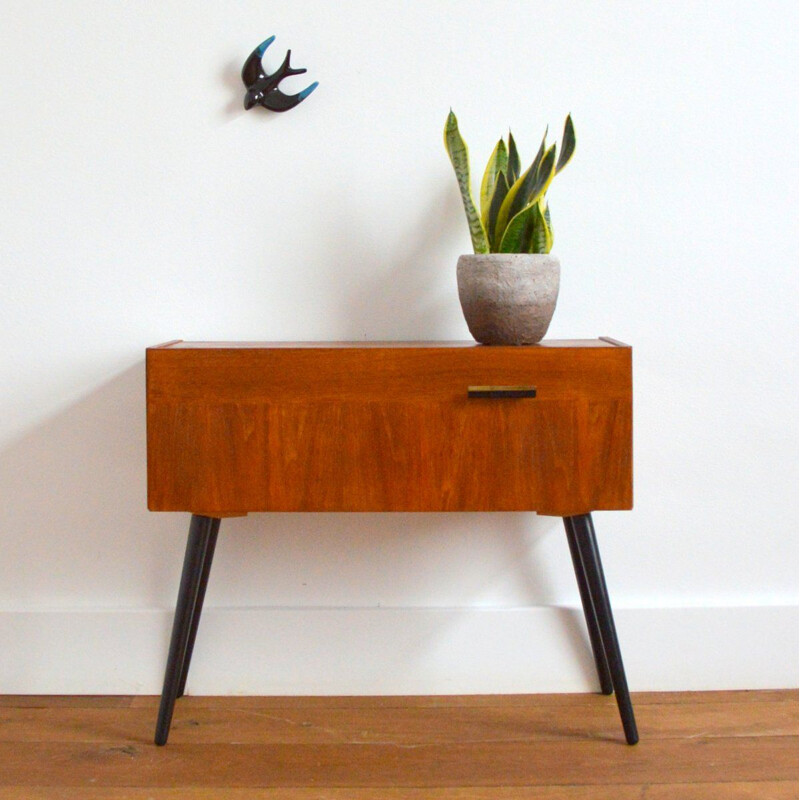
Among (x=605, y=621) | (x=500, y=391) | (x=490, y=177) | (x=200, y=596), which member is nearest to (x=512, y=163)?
(x=490, y=177)

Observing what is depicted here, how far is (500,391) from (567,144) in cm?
45

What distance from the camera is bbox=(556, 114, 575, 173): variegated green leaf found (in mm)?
1456

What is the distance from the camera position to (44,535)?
67.7 inches

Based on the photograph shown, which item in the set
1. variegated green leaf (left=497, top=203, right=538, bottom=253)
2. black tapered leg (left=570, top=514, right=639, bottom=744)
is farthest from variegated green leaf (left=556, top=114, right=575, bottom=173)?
black tapered leg (left=570, top=514, right=639, bottom=744)

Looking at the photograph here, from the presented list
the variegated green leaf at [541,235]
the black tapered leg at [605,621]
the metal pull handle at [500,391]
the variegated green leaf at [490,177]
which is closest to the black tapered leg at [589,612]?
the black tapered leg at [605,621]

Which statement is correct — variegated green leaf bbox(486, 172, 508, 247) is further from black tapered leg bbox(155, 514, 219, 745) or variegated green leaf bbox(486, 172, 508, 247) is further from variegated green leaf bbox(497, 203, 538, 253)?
black tapered leg bbox(155, 514, 219, 745)

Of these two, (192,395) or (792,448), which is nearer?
(192,395)

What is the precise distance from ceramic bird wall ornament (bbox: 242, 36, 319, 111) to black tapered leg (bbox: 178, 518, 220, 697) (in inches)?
30.9

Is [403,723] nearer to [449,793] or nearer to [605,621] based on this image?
[449,793]

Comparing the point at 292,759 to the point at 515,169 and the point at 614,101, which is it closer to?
the point at 515,169

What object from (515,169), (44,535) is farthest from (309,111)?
(44,535)

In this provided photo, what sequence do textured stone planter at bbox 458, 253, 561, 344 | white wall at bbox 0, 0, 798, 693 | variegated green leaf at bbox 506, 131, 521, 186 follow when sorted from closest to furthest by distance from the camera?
textured stone planter at bbox 458, 253, 561, 344 → variegated green leaf at bbox 506, 131, 521, 186 → white wall at bbox 0, 0, 798, 693

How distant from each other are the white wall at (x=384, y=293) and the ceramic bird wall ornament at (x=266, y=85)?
29mm

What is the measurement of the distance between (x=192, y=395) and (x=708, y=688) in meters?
1.15
